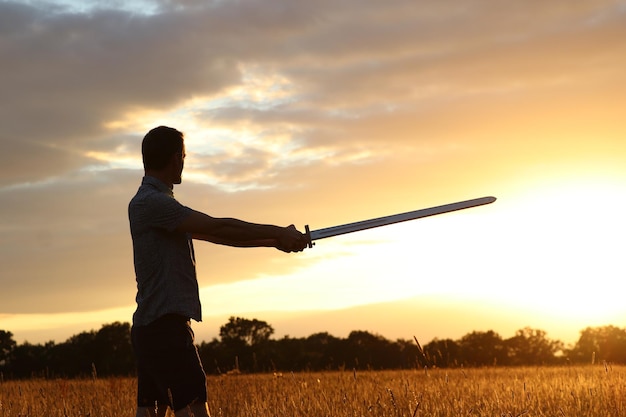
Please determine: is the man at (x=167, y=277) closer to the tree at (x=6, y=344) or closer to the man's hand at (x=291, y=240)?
the man's hand at (x=291, y=240)

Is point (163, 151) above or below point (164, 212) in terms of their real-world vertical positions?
above

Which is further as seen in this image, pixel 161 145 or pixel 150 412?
pixel 150 412

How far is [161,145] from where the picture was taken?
18.3 ft

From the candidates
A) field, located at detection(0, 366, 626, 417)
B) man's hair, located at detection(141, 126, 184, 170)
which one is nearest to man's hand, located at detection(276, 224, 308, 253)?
man's hair, located at detection(141, 126, 184, 170)

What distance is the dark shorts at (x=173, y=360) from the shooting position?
17.6 ft

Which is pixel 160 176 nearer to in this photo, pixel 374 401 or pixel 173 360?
pixel 173 360

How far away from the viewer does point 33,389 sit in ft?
48.4

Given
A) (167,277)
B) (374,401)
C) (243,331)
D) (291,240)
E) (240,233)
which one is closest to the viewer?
(167,277)

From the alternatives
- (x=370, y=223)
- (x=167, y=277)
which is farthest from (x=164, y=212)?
(x=370, y=223)

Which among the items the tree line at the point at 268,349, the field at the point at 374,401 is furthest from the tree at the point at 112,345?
the field at the point at 374,401

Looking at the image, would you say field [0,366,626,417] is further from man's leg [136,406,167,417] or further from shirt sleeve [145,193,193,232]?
shirt sleeve [145,193,193,232]

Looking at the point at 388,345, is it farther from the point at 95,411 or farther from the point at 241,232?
the point at 241,232

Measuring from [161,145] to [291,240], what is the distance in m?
1.37

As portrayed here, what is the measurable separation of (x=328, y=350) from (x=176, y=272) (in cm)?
2226
